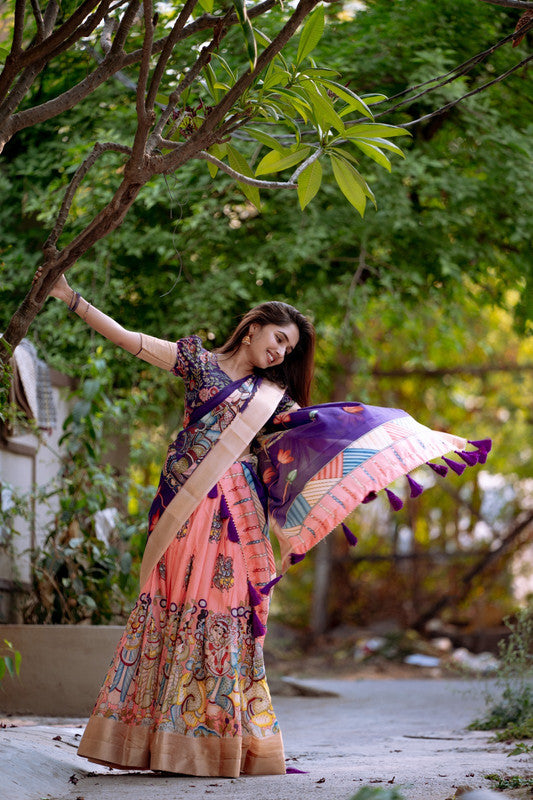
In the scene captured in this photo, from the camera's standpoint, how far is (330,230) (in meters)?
6.12

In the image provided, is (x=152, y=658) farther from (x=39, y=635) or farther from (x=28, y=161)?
(x=28, y=161)

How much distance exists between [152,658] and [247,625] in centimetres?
35

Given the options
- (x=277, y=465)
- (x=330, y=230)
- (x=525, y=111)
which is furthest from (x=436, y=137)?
(x=277, y=465)

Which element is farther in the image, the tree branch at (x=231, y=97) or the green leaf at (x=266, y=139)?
the green leaf at (x=266, y=139)

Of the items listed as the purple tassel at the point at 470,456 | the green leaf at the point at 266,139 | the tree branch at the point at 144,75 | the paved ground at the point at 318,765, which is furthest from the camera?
the purple tassel at the point at 470,456

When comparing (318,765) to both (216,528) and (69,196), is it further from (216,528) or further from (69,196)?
(69,196)

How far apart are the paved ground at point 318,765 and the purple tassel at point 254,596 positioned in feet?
1.90

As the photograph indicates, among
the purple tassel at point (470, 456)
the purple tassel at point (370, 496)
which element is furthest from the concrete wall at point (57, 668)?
the purple tassel at point (470, 456)

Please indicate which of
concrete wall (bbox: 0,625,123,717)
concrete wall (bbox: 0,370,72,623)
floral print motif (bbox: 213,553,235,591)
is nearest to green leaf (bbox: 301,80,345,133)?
floral print motif (bbox: 213,553,235,591)

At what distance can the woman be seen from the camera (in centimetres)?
305

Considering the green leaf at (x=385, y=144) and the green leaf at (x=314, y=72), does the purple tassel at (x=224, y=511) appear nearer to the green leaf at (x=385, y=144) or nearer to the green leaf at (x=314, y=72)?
Answer: the green leaf at (x=385, y=144)

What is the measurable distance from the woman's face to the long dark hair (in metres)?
0.03

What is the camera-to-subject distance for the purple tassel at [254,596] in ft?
10.6

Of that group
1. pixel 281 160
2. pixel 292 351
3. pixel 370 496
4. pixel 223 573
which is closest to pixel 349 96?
pixel 281 160
